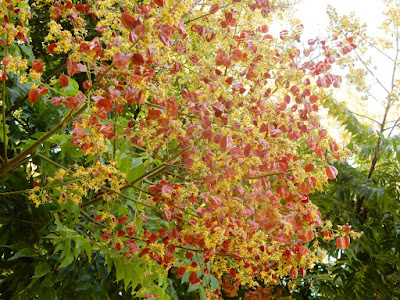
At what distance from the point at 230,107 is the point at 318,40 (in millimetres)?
865

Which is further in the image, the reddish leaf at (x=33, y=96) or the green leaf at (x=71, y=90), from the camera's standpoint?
the green leaf at (x=71, y=90)

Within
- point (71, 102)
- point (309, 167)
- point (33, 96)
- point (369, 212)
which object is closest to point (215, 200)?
point (309, 167)

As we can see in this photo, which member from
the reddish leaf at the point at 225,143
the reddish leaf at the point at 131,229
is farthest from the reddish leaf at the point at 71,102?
the reddish leaf at the point at 131,229

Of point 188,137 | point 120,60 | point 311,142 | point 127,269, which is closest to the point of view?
point 120,60

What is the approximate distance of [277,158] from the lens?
1813mm

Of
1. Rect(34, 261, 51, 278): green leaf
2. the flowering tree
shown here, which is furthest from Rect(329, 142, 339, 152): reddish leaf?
Rect(34, 261, 51, 278): green leaf

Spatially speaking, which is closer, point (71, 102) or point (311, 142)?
point (71, 102)

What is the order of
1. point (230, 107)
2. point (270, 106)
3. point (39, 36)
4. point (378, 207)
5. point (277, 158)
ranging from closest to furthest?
1. point (230, 107)
2. point (277, 158)
3. point (270, 106)
4. point (39, 36)
5. point (378, 207)

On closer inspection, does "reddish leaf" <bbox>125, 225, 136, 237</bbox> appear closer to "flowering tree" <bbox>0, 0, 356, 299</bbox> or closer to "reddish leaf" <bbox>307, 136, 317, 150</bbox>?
"flowering tree" <bbox>0, 0, 356, 299</bbox>

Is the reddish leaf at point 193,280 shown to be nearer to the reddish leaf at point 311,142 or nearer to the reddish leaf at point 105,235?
the reddish leaf at point 105,235

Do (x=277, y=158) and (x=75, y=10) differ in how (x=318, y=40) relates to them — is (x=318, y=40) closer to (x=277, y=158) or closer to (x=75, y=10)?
(x=277, y=158)

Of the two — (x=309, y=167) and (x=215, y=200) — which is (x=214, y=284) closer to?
(x=215, y=200)

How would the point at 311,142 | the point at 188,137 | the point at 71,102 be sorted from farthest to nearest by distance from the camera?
1. the point at 311,142
2. the point at 188,137
3. the point at 71,102

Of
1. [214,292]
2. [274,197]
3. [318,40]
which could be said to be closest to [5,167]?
[274,197]
